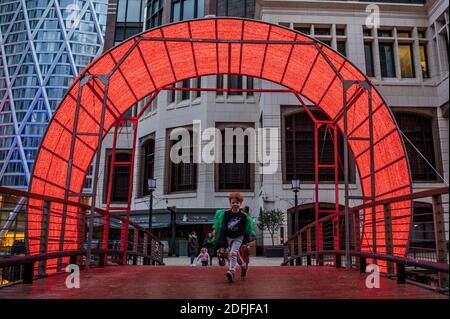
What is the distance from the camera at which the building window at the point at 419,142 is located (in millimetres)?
28172

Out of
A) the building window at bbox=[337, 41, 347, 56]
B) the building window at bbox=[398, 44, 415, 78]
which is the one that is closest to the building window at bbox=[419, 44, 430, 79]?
the building window at bbox=[398, 44, 415, 78]

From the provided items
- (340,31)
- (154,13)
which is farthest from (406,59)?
(154,13)

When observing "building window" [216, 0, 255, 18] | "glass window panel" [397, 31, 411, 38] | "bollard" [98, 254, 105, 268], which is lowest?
"bollard" [98, 254, 105, 268]

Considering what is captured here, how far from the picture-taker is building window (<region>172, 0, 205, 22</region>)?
36.2 m

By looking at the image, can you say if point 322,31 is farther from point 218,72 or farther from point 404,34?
point 218,72

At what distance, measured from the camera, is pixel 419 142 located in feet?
94.3

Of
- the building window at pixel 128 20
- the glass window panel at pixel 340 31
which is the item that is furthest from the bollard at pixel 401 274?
the building window at pixel 128 20

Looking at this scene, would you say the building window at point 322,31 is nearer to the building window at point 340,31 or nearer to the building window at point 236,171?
the building window at point 340,31

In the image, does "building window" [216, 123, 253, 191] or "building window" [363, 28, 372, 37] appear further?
"building window" [216, 123, 253, 191]

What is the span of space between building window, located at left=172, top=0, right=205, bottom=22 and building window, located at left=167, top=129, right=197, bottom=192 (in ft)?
39.4

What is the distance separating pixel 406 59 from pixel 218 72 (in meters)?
23.2

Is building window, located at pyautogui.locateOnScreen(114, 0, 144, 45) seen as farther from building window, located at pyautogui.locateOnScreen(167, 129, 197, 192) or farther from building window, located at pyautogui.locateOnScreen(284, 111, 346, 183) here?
building window, located at pyautogui.locateOnScreen(284, 111, 346, 183)

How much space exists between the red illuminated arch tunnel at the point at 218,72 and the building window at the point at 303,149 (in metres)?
15.1
